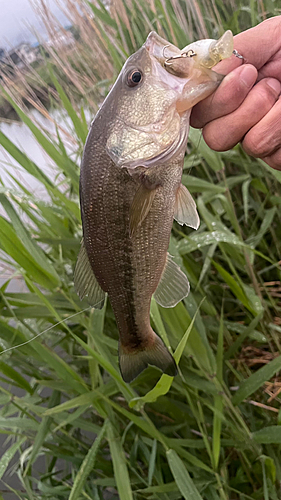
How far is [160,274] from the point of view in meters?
0.95

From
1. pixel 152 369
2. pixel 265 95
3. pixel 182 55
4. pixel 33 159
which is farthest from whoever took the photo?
pixel 33 159

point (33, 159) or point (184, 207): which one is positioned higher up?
point (184, 207)

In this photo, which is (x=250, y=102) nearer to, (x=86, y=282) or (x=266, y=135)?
(x=266, y=135)

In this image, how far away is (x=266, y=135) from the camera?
855 millimetres

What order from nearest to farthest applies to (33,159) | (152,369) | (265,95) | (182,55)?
(182,55) → (265,95) → (152,369) → (33,159)

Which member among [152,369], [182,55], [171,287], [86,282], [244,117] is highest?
[182,55]

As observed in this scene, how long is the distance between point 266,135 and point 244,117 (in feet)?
0.23

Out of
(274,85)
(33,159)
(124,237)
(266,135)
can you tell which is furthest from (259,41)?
(33,159)

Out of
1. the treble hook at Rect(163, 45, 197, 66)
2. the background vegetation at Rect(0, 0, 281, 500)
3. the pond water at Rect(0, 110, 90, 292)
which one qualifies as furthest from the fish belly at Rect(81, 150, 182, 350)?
the pond water at Rect(0, 110, 90, 292)

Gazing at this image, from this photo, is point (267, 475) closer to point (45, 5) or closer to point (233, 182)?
point (233, 182)

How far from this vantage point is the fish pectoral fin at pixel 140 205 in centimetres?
79

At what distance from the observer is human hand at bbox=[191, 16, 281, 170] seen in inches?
32.1

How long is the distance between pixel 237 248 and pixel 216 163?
1.28ft

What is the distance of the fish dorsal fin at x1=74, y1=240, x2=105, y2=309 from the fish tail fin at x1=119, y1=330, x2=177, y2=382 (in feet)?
0.56
